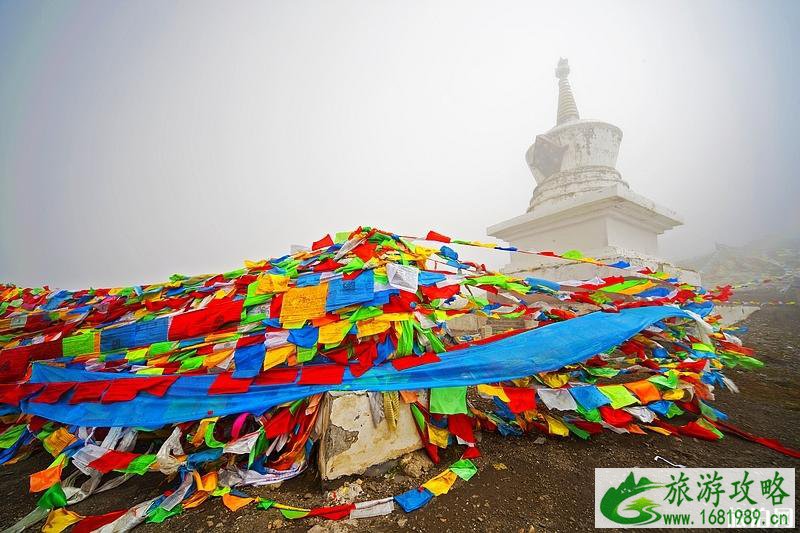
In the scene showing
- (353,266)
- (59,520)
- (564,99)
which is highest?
(564,99)

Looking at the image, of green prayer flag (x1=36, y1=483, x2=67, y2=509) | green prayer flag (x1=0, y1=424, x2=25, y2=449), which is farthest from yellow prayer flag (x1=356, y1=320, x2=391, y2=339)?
green prayer flag (x1=0, y1=424, x2=25, y2=449)

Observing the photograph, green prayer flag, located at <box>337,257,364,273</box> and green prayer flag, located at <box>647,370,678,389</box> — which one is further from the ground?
green prayer flag, located at <box>337,257,364,273</box>

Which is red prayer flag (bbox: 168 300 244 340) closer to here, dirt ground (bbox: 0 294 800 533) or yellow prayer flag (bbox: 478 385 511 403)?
dirt ground (bbox: 0 294 800 533)

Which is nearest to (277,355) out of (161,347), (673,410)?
(161,347)

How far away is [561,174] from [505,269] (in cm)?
453

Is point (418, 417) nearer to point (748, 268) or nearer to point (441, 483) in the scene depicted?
point (441, 483)

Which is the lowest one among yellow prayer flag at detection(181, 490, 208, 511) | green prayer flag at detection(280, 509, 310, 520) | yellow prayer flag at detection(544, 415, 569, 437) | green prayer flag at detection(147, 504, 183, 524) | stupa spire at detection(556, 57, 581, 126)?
green prayer flag at detection(147, 504, 183, 524)

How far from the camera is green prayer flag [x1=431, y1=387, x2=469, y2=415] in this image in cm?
263

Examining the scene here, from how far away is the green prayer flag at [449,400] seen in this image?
263cm

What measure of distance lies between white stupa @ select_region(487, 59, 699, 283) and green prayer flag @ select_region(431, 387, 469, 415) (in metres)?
3.94

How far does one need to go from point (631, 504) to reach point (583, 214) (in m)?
7.52

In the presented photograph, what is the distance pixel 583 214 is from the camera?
805cm

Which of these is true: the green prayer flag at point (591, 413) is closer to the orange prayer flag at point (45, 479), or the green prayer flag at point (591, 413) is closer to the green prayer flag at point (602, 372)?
the green prayer flag at point (602, 372)

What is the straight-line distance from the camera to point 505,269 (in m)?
8.89
